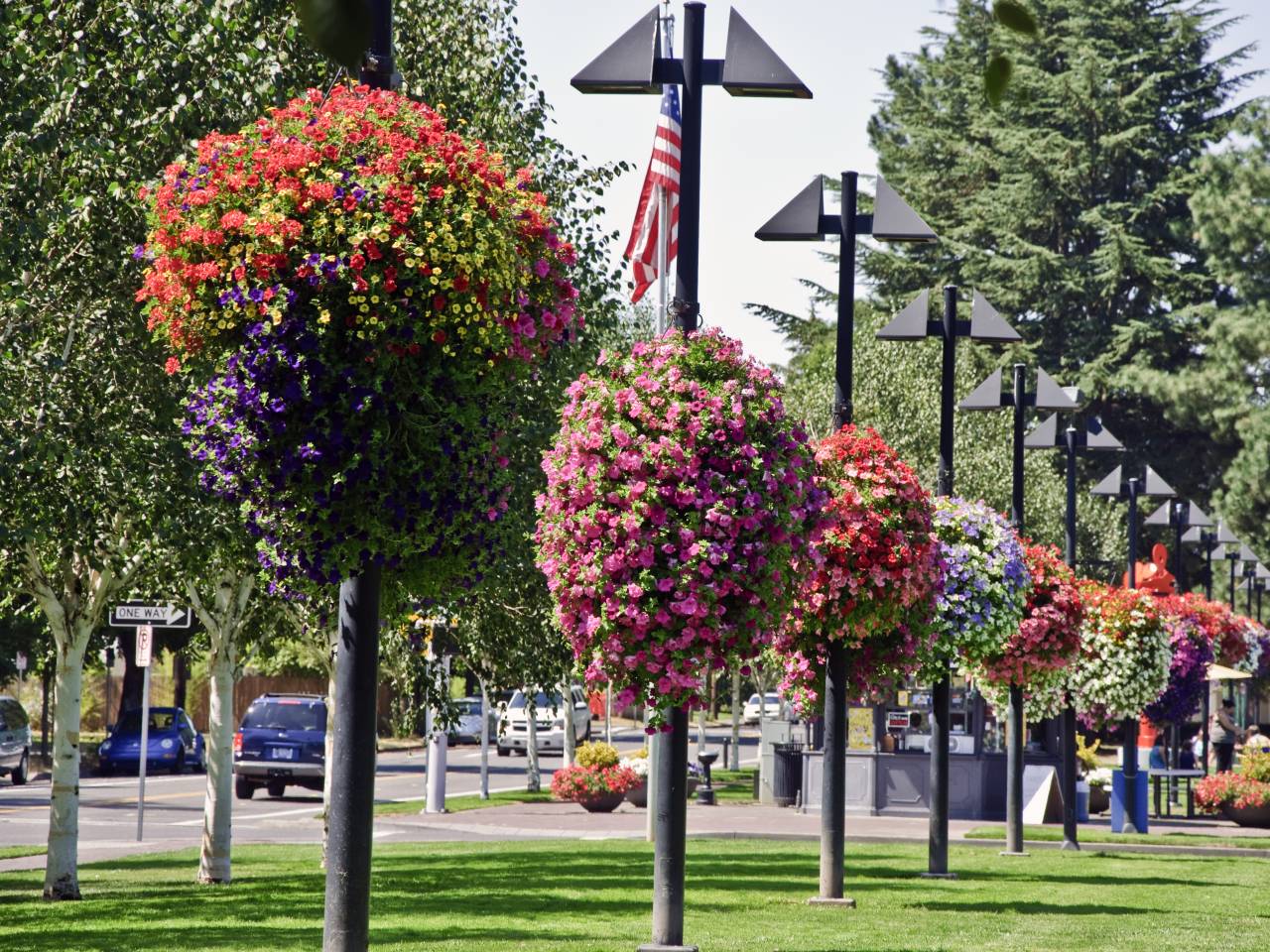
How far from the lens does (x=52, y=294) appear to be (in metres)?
12.8

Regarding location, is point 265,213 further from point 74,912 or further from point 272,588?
point 74,912

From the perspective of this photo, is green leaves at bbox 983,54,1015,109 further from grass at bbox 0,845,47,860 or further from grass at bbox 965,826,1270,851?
grass at bbox 965,826,1270,851

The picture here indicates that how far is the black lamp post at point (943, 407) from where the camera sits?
1723 centimetres

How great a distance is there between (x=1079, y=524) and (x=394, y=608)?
42520 mm

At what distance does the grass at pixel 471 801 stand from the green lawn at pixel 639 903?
7.97 meters

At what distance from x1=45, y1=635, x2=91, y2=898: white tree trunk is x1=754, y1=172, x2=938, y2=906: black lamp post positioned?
6.33 m

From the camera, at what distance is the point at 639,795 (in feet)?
103

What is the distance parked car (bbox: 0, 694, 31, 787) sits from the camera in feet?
119

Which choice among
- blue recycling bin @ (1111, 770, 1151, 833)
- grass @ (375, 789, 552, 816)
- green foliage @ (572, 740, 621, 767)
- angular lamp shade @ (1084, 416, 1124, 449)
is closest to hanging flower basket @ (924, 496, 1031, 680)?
angular lamp shade @ (1084, 416, 1124, 449)

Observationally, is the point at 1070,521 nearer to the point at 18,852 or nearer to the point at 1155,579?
the point at 1155,579

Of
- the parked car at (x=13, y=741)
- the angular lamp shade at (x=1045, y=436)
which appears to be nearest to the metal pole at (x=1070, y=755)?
the angular lamp shade at (x=1045, y=436)

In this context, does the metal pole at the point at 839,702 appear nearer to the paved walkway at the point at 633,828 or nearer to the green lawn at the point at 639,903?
the green lawn at the point at 639,903

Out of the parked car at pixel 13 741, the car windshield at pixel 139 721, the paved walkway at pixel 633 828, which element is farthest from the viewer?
the car windshield at pixel 139 721

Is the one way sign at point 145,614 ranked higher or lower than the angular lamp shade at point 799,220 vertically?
lower
